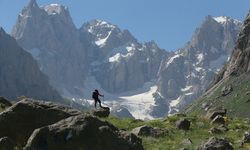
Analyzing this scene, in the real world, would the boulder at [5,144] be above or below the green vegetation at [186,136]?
below

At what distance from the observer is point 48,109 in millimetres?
23828

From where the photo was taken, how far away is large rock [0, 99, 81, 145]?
22938mm

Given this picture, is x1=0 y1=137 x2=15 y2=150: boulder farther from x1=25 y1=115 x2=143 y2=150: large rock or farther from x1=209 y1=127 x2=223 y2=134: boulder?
x1=209 y1=127 x2=223 y2=134: boulder

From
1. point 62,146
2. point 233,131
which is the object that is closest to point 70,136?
point 62,146

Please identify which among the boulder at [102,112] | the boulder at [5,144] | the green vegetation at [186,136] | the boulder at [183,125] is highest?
the boulder at [102,112]

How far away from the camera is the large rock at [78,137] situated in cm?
1911

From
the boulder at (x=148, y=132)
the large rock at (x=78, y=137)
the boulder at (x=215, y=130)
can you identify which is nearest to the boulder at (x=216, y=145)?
the large rock at (x=78, y=137)

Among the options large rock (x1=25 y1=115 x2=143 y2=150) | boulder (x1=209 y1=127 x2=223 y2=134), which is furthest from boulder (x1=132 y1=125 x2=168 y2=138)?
large rock (x1=25 y1=115 x2=143 y2=150)

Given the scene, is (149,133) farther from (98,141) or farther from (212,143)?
(98,141)

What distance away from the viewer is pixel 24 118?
75.9ft

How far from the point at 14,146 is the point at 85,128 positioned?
11.1 ft

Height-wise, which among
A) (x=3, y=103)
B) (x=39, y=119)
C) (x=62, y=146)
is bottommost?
(x=62, y=146)

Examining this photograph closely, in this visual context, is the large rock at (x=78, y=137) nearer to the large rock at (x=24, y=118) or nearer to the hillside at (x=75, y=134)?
the hillside at (x=75, y=134)

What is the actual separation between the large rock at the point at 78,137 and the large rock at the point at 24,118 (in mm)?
3705
